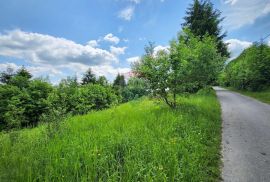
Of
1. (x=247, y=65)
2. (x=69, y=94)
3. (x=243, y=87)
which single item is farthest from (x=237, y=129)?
(x=243, y=87)

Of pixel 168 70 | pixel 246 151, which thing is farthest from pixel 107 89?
pixel 246 151

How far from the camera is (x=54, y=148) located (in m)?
4.73

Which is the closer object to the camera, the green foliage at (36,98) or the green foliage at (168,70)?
the green foliage at (168,70)

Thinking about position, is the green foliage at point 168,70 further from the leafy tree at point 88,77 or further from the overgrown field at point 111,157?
the leafy tree at point 88,77

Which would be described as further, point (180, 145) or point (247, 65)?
point (247, 65)

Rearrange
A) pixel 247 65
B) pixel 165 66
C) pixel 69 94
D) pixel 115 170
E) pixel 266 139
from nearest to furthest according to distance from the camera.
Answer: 1. pixel 115 170
2. pixel 266 139
3. pixel 165 66
4. pixel 69 94
5. pixel 247 65

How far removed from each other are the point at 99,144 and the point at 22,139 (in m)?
2.44

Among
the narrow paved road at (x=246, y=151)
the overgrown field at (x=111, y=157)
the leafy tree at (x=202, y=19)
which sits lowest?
the narrow paved road at (x=246, y=151)

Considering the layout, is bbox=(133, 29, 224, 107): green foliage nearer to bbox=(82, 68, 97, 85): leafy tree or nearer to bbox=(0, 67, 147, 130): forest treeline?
bbox=(0, 67, 147, 130): forest treeline

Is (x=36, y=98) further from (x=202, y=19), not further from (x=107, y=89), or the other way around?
(x=202, y=19)

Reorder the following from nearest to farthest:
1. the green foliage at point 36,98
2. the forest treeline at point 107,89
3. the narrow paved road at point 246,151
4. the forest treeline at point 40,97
→ the narrow paved road at point 246,151
the forest treeline at point 107,89
the forest treeline at point 40,97
the green foliage at point 36,98

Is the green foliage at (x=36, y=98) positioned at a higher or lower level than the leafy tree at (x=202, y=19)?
lower

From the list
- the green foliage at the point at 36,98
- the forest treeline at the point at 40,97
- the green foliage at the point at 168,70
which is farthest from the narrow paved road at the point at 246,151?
the green foliage at the point at 36,98

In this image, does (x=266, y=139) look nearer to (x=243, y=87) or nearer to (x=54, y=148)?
(x=54, y=148)
